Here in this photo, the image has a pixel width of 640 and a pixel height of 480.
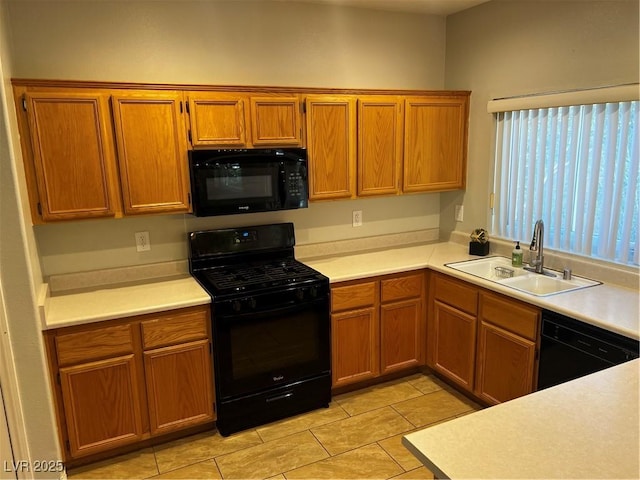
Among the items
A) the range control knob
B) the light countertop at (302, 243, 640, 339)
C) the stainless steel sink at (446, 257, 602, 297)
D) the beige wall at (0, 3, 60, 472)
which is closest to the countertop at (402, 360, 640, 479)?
the light countertop at (302, 243, 640, 339)

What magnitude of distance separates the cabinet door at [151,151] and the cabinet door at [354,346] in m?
1.28

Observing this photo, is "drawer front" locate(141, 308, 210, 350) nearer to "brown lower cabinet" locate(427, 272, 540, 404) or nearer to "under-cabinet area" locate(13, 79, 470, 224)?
"under-cabinet area" locate(13, 79, 470, 224)

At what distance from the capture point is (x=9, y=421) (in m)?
1.99

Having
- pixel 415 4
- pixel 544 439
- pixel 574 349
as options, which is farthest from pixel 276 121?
pixel 544 439

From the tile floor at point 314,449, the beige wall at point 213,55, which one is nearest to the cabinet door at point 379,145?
the beige wall at point 213,55

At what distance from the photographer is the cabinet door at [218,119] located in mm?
2736

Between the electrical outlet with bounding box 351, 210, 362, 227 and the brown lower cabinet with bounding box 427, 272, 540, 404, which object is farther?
the electrical outlet with bounding box 351, 210, 362, 227

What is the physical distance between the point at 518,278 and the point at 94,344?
2530 mm

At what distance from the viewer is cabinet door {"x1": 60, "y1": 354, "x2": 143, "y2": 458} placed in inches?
96.5

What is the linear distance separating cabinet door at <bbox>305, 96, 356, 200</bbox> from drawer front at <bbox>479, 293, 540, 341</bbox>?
1.17 metres

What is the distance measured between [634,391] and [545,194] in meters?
1.81

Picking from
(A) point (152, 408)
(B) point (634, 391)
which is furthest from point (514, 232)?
(A) point (152, 408)

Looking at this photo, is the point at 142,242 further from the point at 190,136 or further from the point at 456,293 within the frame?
the point at 456,293

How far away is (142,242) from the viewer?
2988 mm
